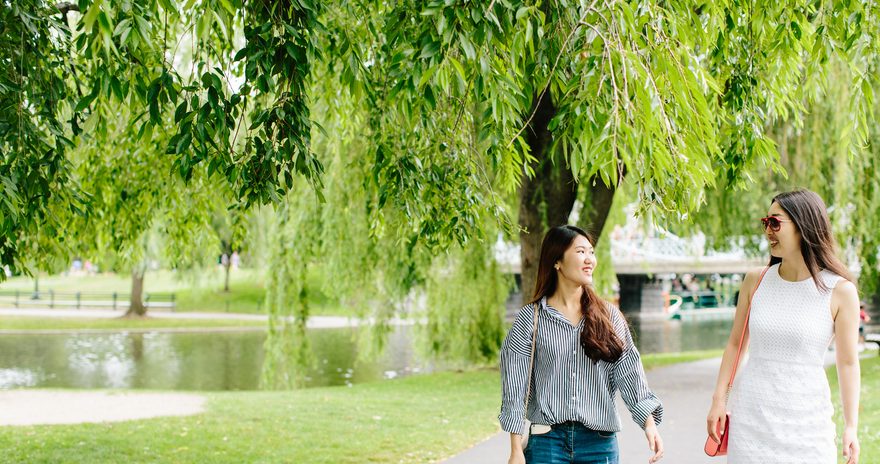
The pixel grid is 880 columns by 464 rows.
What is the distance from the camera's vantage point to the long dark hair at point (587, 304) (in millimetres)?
3492

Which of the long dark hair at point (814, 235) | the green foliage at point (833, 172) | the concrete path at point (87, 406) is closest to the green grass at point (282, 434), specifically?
the concrete path at point (87, 406)

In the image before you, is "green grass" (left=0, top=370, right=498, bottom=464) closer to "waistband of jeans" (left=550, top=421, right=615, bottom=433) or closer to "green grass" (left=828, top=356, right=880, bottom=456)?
"green grass" (left=828, top=356, right=880, bottom=456)

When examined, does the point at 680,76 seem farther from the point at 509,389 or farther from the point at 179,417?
the point at 179,417

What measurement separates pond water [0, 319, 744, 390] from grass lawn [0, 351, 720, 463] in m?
3.48

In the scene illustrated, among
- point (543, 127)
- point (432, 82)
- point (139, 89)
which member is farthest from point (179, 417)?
point (432, 82)

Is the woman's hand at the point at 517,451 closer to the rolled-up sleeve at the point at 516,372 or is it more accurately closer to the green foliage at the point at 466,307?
the rolled-up sleeve at the point at 516,372

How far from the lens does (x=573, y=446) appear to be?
11.4ft

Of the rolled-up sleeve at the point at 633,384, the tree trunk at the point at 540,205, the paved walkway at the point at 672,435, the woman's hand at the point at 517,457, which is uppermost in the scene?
the tree trunk at the point at 540,205

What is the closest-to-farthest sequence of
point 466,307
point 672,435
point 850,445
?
1. point 850,445
2. point 672,435
3. point 466,307

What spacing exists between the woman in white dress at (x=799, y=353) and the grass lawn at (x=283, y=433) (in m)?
4.51

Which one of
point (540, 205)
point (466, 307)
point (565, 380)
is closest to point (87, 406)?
point (466, 307)

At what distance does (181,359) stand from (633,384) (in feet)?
71.1

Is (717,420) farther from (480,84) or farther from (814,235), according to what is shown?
(480,84)

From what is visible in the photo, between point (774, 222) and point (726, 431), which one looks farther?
point (726, 431)
